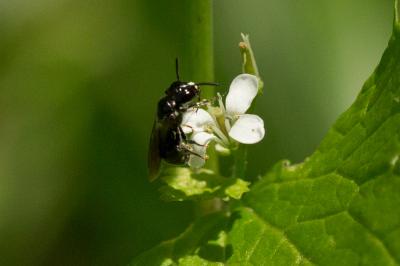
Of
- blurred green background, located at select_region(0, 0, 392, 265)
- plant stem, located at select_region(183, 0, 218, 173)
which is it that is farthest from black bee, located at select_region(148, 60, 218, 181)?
blurred green background, located at select_region(0, 0, 392, 265)

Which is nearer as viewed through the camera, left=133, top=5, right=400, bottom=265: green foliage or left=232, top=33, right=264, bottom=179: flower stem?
left=133, top=5, right=400, bottom=265: green foliage

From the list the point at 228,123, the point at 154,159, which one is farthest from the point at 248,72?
the point at 154,159

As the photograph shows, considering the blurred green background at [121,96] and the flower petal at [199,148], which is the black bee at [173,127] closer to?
the flower petal at [199,148]

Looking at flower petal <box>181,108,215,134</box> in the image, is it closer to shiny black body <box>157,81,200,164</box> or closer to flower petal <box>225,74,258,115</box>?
shiny black body <box>157,81,200,164</box>

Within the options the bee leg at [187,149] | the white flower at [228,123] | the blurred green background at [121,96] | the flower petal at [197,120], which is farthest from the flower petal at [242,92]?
the blurred green background at [121,96]

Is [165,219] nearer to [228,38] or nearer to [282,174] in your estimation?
[228,38]
